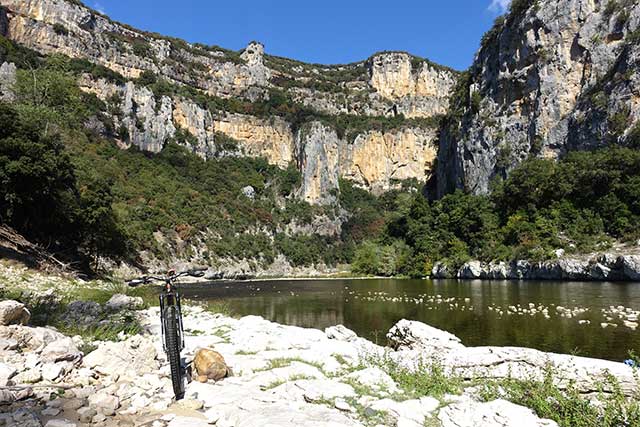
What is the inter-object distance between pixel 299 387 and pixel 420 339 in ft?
18.2

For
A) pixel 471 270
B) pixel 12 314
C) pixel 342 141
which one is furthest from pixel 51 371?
pixel 342 141

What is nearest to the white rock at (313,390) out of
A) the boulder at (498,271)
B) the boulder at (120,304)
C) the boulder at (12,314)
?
the boulder at (12,314)

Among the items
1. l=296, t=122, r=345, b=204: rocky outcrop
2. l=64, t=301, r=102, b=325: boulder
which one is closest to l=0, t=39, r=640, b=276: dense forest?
l=296, t=122, r=345, b=204: rocky outcrop

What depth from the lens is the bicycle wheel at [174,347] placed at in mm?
5523

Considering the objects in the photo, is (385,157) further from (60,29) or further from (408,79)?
(60,29)

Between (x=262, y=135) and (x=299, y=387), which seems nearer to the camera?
(x=299, y=387)

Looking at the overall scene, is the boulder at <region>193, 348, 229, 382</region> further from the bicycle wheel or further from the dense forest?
the dense forest

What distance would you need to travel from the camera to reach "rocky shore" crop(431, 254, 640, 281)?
35688 millimetres

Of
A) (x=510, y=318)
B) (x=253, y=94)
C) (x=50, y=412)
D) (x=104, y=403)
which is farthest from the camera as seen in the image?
(x=253, y=94)

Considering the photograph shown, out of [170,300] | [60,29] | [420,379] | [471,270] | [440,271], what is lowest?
[440,271]

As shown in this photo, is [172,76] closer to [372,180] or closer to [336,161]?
[336,161]

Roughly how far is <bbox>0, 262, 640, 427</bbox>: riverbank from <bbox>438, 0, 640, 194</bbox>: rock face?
56.8 metres

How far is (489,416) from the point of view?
507 centimetres

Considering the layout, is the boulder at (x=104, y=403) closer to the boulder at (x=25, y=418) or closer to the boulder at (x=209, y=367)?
the boulder at (x=25, y=418)
